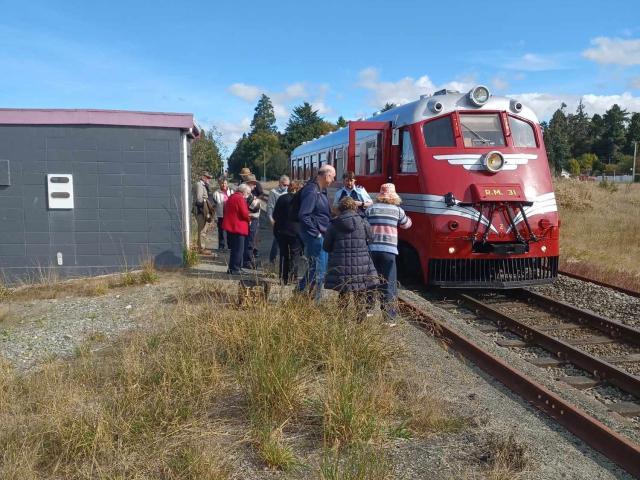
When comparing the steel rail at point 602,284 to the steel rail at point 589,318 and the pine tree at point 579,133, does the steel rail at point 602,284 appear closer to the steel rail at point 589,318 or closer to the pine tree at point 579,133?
the steel rail at point 589,318

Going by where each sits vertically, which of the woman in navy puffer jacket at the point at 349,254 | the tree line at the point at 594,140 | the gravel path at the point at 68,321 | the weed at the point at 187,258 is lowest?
the gravel path at the point at 68,321

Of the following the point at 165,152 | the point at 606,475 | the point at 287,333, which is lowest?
the point at 606,475

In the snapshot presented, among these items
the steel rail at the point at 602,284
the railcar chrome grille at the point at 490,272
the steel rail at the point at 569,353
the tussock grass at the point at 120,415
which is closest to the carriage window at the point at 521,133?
the railcar chrome grille at the point at 490,272

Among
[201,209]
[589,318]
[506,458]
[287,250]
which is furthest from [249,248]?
[506,458]

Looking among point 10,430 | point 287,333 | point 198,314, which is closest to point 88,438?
point 10,430

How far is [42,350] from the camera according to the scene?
666 cm

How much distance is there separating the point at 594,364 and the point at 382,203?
2811mm

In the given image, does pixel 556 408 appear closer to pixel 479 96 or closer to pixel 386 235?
pixel 386 235

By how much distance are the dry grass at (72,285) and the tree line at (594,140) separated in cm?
6325

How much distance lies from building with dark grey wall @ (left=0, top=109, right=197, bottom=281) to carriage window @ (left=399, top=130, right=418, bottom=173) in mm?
3851

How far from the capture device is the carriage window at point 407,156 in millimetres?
9850

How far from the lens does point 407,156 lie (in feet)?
33.1

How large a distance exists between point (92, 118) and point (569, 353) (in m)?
8.46

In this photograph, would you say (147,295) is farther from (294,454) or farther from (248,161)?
(248,161)
